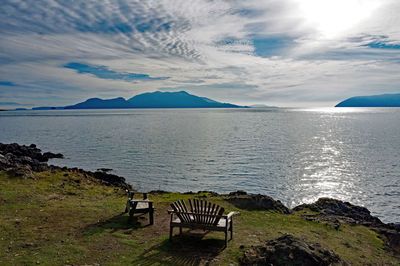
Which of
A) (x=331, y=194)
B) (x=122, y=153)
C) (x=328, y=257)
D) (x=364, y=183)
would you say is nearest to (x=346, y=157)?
(x=364, y=183)

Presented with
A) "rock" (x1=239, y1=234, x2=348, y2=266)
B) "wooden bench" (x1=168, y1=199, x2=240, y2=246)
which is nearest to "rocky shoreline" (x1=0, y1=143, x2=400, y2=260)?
"rock" (x1=239, y1=234, x2=348, y2=266)

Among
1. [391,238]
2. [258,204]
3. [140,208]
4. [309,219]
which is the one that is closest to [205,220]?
[140,208]

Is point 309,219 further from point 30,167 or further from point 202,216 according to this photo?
point 30,167

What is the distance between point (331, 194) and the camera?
89.0ft

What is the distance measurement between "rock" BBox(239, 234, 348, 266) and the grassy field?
596 millimetres

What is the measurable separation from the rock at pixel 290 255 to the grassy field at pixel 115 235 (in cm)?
60

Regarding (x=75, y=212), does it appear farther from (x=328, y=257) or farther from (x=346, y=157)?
(x=346, y=157)

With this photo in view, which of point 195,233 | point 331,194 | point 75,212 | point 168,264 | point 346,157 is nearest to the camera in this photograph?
point 168,264

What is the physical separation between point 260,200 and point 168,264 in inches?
371

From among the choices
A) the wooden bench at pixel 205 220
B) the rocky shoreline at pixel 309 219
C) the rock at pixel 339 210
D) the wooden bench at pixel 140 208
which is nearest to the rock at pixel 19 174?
the rocky shoreline at pixel 309 219

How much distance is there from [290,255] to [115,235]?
6.64 m

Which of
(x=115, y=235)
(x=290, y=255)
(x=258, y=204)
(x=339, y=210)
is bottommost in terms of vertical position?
(x=339, y=210)

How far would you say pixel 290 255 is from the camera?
863 cm

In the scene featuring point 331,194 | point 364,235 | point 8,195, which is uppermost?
point 8,195
